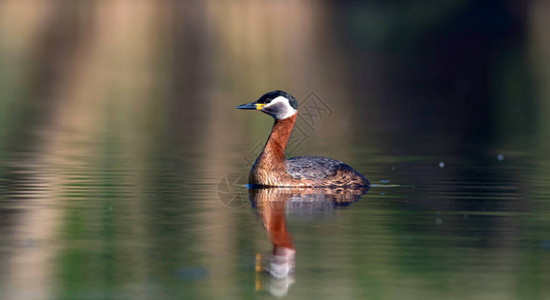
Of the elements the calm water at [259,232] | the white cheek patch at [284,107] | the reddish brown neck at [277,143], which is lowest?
the calm water at [259,232]

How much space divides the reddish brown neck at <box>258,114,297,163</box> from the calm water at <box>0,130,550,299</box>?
26.3 inches

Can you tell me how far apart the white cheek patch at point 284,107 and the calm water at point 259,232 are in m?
1.30

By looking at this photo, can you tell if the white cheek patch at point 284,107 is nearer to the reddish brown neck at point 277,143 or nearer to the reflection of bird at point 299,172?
the reddish brown neck at point 277,143

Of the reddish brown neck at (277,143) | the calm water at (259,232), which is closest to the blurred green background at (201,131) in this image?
the calm water at (259,232)

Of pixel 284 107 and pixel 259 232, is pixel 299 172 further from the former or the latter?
pixel 259 232

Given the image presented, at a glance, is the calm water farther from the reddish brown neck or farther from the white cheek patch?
the white cheek patch

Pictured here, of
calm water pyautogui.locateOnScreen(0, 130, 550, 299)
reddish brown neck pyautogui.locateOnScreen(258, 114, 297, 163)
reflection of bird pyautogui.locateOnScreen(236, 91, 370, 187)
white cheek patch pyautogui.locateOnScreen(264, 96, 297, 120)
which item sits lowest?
calm water pyautogui.locateOnScreen(0, 130, 550, 299)

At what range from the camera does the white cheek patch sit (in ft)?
62.6

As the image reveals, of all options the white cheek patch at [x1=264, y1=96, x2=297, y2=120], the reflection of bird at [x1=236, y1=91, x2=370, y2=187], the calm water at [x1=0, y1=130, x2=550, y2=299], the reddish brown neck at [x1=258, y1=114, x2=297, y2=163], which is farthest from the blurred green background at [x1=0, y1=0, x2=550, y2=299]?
the white cheek patch at [x1=264, y1=96, x2=297, y2=120]

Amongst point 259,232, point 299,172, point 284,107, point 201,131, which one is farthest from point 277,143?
point 201,131

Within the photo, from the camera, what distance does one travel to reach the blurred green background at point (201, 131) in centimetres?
1182

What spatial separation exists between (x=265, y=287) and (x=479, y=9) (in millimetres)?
86242

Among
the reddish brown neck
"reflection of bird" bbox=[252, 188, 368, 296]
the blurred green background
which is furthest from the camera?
the reddish brown neck

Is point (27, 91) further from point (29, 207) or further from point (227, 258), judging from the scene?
point (227, 258)
